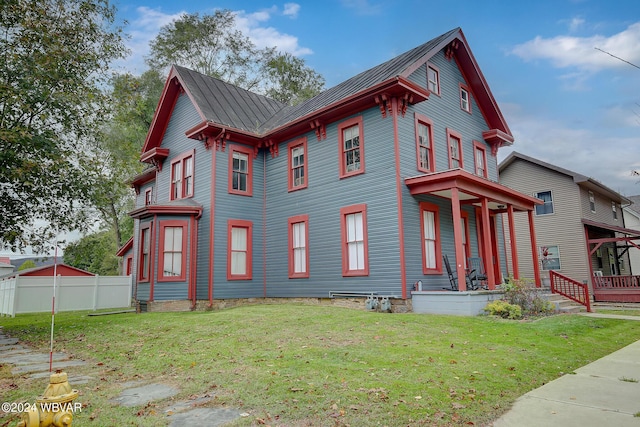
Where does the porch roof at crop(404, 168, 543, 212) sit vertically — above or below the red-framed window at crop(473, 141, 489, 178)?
below

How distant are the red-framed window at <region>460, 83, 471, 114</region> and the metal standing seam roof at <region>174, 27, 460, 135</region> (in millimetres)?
2198

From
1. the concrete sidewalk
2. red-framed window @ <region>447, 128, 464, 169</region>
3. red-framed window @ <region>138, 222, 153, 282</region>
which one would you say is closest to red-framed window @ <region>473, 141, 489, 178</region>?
red-framed window @ <region>447, 128, 464, 169</region>

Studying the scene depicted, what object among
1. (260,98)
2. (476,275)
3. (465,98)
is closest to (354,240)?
(476,275)

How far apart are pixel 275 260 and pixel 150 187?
1011 cm

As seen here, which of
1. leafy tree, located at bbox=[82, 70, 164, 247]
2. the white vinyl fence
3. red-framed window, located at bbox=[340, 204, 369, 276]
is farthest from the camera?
the white vinyl fence

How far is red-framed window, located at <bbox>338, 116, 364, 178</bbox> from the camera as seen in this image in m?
12.7

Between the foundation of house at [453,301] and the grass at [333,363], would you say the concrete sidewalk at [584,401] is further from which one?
the foundation of house at [453,301]

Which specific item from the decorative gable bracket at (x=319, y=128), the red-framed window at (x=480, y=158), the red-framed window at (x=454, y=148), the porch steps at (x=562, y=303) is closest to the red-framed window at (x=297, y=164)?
the decorative gable bracket at (x=319, y=128)

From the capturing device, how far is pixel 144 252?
48.2 feet

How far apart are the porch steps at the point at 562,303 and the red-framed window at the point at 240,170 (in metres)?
10.6

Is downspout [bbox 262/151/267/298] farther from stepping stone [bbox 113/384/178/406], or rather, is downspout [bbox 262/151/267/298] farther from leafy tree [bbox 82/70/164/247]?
stepping stone [bbox 113/384/178/406]

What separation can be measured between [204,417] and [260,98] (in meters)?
16.6

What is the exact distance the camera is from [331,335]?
7328 millimetres

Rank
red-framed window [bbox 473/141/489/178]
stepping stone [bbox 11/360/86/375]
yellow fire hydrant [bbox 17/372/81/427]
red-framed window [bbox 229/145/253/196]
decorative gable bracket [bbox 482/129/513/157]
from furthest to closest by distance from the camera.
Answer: decorative gable bracket [bbox 482/129/513/157] → red-framed window [bbox 473/141/489/178] → red-framed window [bbox 229/145/253/196] → stepping stone [bbox 11/360/86/375] → yellow fire hydrant [bbox 17/372/81/427]
